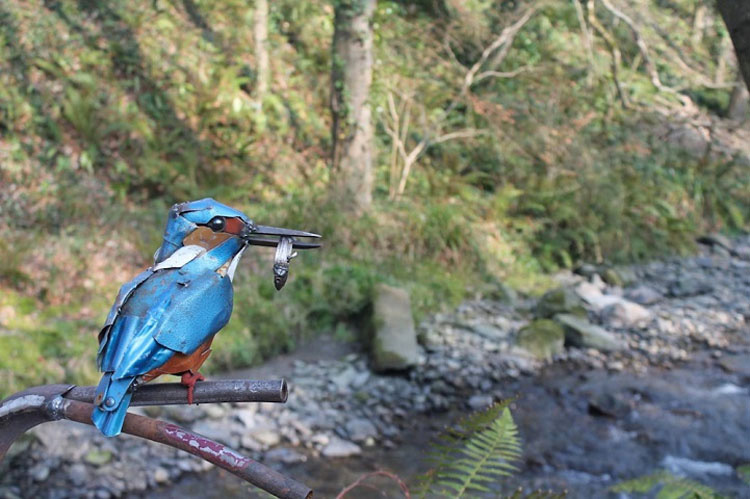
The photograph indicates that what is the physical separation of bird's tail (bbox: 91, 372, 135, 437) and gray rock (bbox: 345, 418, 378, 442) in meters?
4.04

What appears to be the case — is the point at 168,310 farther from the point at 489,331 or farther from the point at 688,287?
the point at 688,287

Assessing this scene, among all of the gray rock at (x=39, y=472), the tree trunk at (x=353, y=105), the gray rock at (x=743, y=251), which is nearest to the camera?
the gray rock at (x=39, y=472)

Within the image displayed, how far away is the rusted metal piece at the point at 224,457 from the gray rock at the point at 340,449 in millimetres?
3835

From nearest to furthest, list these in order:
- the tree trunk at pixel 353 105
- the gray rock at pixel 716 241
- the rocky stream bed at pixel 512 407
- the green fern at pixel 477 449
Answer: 1. the green fern at pixel 477 449
2. the rocky stream bed at pixel 512 407
3. the tree trunk at pixel 353 105
4. the gray rock at pixel 716 241

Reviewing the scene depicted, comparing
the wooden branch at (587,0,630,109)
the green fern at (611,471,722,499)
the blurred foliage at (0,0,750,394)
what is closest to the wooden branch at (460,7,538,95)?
the blurred foliage at (0,0,750,394)

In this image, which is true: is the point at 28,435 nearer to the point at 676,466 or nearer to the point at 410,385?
the point at 410,385

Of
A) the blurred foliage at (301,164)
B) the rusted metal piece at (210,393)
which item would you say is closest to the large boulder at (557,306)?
the blurred foliage at (301,164)

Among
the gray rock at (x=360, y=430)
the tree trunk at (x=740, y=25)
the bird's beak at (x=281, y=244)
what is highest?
the tree trunk at (x=740, y=25)

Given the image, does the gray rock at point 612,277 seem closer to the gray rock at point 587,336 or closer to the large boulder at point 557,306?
the large boulder at point 557,306

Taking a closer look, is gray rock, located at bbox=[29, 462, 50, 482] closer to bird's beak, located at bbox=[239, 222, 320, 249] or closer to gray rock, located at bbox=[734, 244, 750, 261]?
bird's beak, located at bbox=[239, 222, 320, 249]

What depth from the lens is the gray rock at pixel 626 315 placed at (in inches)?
280

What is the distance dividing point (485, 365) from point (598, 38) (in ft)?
25.8

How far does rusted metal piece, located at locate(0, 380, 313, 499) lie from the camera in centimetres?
95

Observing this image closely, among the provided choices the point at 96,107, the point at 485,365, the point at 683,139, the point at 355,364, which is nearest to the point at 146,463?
the point at 355,364
